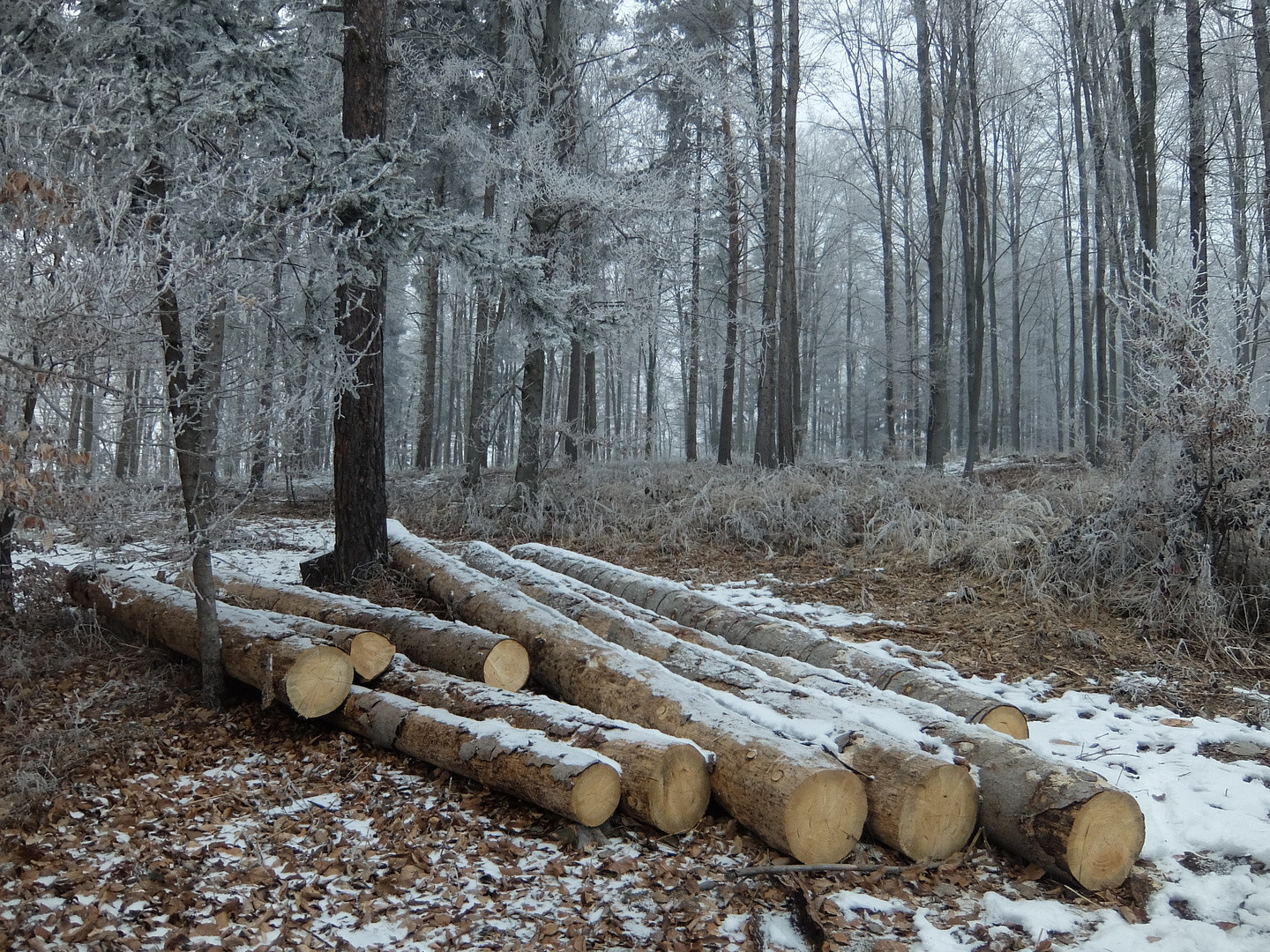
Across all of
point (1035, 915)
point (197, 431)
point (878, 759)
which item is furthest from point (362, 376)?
point (1035, 915)

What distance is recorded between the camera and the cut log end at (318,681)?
4398mm

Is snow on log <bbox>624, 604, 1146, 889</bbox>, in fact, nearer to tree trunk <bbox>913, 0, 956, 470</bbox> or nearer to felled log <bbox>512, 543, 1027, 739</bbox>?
felled log <bbox>512, 543, 1027, 739</bbox>

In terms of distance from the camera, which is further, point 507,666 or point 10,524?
point 10,524

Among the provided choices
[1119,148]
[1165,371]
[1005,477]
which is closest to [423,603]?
[1165,371]

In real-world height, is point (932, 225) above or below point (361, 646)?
above

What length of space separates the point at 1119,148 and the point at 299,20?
46.3ft

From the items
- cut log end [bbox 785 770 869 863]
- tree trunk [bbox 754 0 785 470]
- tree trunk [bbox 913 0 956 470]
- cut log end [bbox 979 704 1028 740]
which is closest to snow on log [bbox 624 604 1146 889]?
cut log end [bbox 979 704 1028 740]

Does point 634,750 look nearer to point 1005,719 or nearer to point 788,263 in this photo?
point 1005,719

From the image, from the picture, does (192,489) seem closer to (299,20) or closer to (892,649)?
(892,649)

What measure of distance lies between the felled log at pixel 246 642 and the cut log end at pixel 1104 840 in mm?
3689

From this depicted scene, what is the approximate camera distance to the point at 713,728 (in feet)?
11.9

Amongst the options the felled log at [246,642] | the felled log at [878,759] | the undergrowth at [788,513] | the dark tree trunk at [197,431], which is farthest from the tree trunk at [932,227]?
the dark tree trunk at [197,431]

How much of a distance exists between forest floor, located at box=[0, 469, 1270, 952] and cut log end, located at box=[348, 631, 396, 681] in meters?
0.41

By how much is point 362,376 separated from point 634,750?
4.54 m
